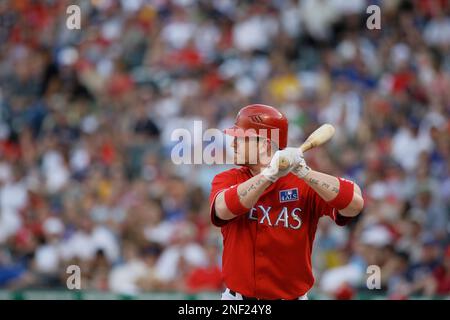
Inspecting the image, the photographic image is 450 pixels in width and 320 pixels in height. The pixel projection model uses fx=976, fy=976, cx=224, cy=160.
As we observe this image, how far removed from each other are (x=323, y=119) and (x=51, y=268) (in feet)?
11.3

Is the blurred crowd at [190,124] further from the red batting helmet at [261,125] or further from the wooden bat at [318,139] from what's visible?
the red batting helmet at [261,125]

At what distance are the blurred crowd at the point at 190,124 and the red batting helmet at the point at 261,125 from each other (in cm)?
357

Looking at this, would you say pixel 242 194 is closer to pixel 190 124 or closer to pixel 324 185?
pixel 324 185

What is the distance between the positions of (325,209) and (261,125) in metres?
0.54

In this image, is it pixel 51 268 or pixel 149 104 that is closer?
pixel 51 268

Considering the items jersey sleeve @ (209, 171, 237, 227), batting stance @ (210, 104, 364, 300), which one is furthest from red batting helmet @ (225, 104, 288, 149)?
jersey sleeve @ (209, 171, 237, 227)

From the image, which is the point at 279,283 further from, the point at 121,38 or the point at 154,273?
the point at 121,38

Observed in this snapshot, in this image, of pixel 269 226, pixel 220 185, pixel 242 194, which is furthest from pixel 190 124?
pixel 242 194

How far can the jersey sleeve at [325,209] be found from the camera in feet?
16.0

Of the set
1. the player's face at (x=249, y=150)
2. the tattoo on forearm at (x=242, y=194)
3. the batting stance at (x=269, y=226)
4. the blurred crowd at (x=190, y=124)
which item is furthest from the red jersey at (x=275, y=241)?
the blurred crowd at (x=190, y=124)

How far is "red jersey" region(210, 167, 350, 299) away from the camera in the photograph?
493cm

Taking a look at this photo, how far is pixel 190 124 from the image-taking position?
444 inches

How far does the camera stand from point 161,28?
13.0m

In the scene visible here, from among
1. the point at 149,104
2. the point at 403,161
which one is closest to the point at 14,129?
the point at 149,104
